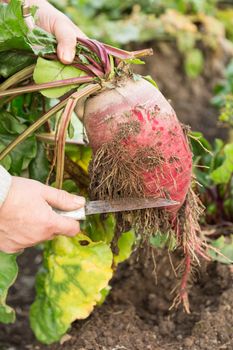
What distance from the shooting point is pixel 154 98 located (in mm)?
1905

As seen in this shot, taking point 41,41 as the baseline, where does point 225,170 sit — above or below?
below

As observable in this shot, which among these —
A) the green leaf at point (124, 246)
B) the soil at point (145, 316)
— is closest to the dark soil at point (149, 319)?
the soil at point (145, 316)

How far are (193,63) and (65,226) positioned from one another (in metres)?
2.87

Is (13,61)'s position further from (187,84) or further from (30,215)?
(187,84)

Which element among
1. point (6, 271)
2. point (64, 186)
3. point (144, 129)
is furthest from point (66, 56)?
point (6, 271)

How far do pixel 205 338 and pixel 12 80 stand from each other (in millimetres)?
1020

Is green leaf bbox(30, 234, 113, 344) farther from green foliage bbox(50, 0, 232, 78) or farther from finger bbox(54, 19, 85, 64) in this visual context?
green foliage bbox(50, 0, 232, 78)

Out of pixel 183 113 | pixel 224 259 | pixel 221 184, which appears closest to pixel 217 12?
pixel 183 113

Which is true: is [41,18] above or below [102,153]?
above

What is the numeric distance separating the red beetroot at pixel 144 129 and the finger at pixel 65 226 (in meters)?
0.24

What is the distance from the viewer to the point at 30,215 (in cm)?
173

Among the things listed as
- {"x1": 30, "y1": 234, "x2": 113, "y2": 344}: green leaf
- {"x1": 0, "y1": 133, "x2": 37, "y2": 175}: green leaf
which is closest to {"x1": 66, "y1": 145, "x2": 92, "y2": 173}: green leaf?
{"x1": 0, "y1": 133, "x2": 37, "y2": 175}: green leaf

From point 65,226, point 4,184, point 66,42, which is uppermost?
point 66,42

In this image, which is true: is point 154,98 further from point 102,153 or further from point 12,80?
point 12,80
